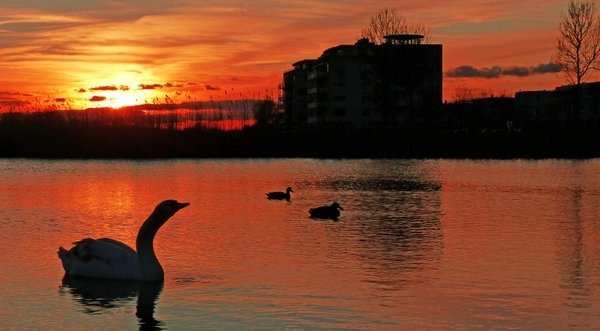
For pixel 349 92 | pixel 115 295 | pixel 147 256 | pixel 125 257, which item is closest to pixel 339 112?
pixel 349 92

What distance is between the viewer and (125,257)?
18625 millimetres

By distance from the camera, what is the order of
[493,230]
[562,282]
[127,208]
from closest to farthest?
[562,282], [493,230], [127,208]

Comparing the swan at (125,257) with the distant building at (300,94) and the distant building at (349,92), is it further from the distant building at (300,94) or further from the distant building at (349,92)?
the distant building at (300,94)

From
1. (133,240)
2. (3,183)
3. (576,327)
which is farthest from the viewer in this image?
(3,183)

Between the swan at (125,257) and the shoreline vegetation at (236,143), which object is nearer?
the swan at (125,257)

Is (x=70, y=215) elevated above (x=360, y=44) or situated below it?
below

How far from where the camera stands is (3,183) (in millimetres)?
55094

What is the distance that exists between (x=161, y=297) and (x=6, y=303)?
275 centimetres

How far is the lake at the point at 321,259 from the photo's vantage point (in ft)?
51.3

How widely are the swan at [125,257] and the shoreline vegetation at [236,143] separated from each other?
238 ft

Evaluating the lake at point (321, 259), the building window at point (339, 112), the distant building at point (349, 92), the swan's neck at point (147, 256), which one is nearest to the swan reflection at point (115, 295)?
the lake at point (321, 259)

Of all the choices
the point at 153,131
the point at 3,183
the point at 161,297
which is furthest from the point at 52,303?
the point at 153,131

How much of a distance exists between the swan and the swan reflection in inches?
5.9

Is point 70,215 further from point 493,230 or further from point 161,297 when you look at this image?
point 161,297
